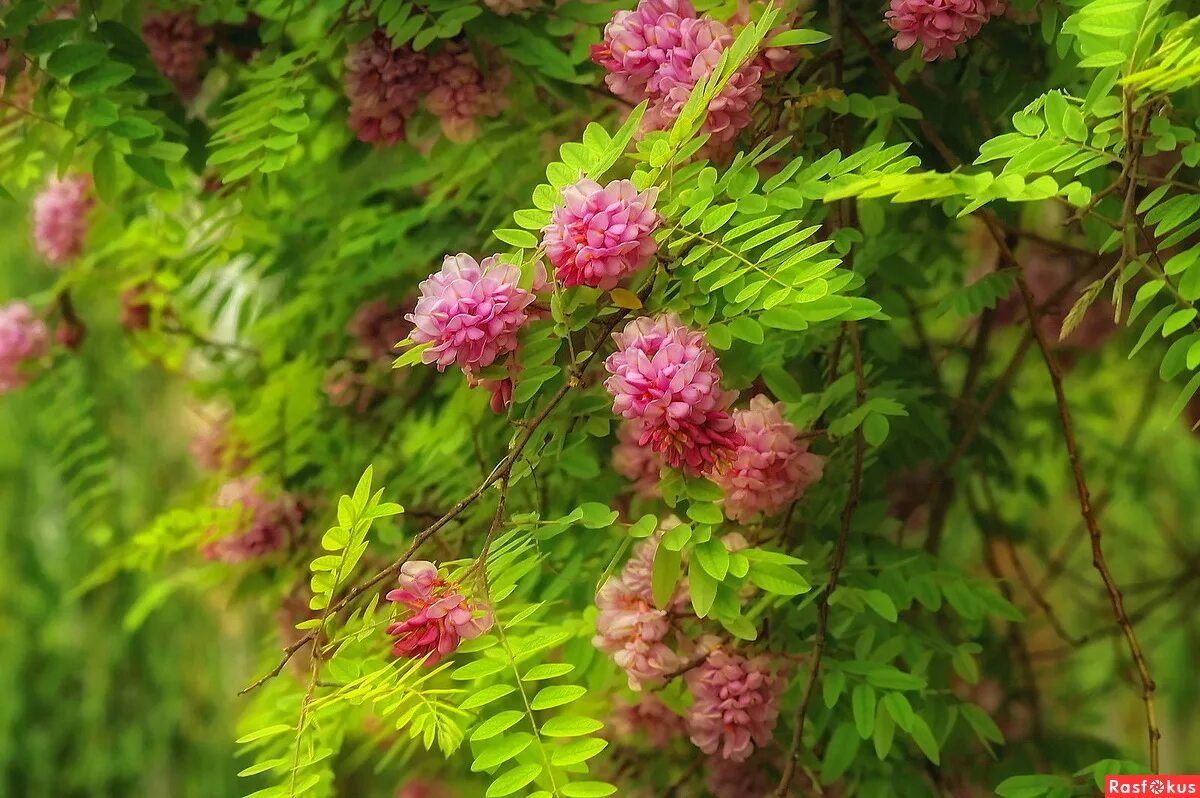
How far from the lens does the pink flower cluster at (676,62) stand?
2.53ft

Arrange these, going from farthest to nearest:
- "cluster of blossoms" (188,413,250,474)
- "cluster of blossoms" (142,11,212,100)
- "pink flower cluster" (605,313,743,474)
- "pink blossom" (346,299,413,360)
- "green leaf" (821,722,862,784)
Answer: "cluster of blossoms" (188,413,250,474) < "pink blossom" (346,299,413,360) < "cluster of blossoms" (142,11,212,100) < "green leaf" (821,722,862,784) < "pink flower cluster" (605,313,743,474)

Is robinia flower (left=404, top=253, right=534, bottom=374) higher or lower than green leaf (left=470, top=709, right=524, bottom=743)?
higher

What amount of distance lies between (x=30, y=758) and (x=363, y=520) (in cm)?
194

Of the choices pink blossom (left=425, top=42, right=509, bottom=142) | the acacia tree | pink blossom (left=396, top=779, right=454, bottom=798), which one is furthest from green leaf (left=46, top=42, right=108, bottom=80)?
pink blossom (left=396, top=779, right=454, bottom=798)

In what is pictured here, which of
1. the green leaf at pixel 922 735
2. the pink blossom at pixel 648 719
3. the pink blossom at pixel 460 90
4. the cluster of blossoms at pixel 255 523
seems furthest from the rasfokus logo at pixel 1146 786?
the cluster of blossoms at pixel 255 523

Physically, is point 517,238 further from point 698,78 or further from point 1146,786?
point 1146,786

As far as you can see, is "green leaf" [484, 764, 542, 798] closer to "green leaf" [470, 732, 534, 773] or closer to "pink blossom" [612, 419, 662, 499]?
"green leaf" [470, 732, 534, 773]

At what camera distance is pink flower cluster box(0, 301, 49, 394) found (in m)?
1.40

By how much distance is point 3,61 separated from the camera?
963 millimetres

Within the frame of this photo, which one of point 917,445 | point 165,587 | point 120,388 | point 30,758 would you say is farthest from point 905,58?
point 30,758

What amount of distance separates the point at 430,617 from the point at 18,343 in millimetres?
933

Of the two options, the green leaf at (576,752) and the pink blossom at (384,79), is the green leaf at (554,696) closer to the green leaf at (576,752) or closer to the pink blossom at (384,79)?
Result: the green leaf at (576,752)

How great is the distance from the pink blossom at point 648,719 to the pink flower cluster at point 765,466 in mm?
215

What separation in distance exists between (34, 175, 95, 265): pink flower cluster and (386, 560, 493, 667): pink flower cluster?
910 millimetres
